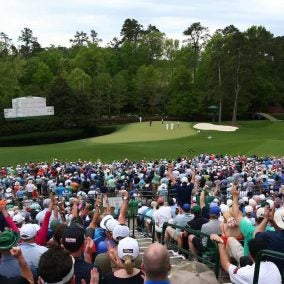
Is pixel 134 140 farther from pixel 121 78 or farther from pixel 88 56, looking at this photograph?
pixel 88 56

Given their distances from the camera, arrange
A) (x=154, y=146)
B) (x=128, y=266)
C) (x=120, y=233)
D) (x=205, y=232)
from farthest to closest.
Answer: (x=154, y=146)
(x=205, y=232)
(x=120, y=233)
(x=128, y=266)

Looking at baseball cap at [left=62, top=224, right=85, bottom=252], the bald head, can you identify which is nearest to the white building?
baseball cap at [left=62, top=224, right=85, bottom=252]

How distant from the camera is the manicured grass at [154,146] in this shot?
4653 cm

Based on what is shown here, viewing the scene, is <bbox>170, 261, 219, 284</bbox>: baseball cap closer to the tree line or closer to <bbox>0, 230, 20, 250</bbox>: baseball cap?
<bbox>0, 230, 20, 250</bbox>: baseball cap

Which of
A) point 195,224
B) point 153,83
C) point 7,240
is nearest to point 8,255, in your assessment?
point 7,240

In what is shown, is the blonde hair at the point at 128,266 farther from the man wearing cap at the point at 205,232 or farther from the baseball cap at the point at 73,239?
the man wearing cap at the point at 205,232

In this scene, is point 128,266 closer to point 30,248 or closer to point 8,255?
point 8,255

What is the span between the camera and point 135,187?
25.4 metres

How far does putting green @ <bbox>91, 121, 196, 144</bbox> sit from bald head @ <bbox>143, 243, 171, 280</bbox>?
172ft

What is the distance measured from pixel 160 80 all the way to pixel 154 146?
36426mm

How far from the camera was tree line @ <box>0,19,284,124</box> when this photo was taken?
69.6 meters

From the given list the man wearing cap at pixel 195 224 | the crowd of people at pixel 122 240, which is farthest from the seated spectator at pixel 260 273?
the man wearing cap at pixel 195 224

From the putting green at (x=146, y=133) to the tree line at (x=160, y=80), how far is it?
201 inches

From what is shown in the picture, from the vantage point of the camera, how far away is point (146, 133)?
63688 mm
